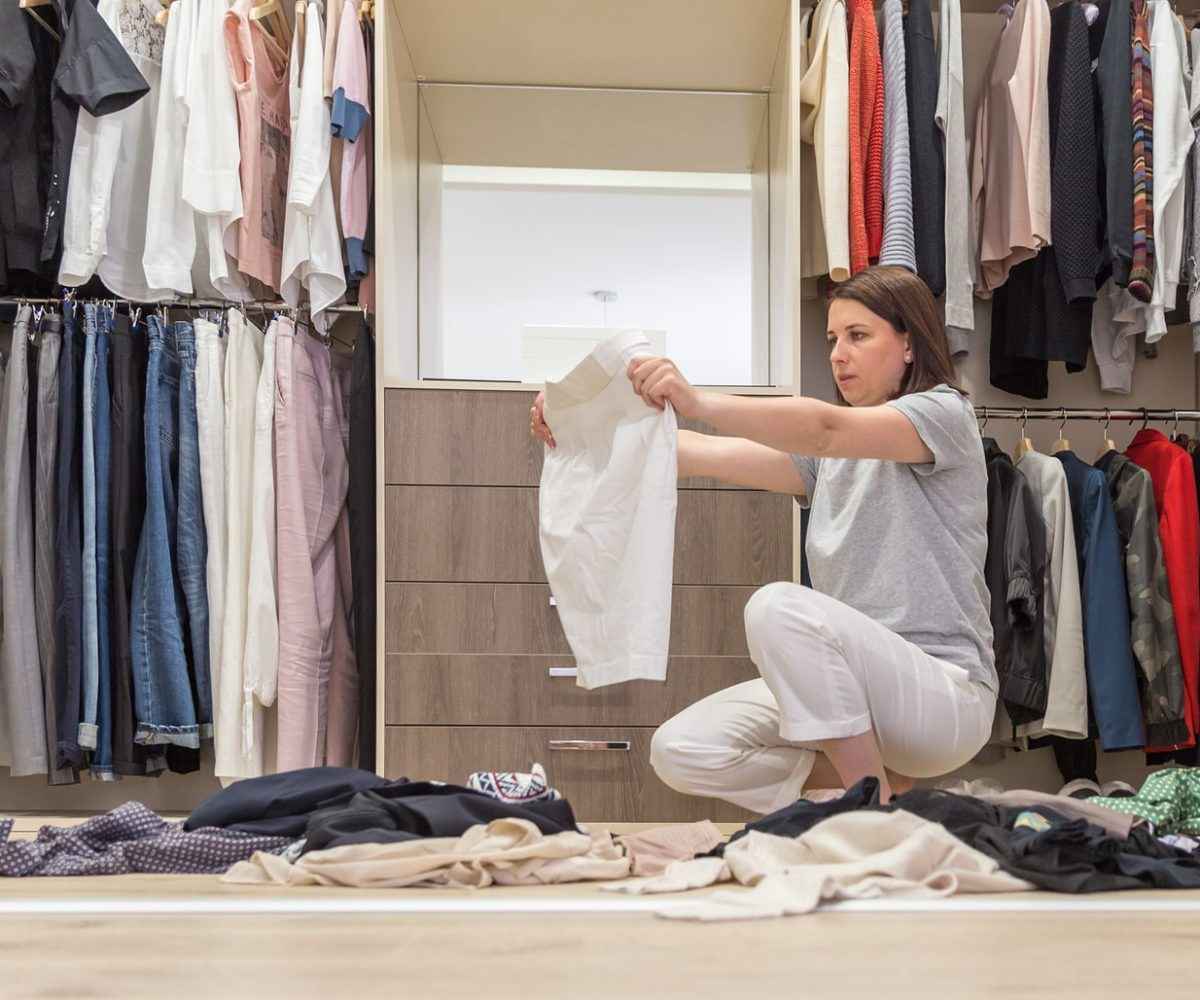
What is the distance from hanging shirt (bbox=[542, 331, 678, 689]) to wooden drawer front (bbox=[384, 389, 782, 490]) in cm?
72

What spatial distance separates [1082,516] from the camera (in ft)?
9.81

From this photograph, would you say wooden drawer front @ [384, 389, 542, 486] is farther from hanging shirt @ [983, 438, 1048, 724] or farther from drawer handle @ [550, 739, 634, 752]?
hanging shirt @ [983, 438, 1048, 724]

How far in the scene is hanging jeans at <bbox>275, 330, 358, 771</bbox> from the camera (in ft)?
9.45

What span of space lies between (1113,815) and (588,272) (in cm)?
232

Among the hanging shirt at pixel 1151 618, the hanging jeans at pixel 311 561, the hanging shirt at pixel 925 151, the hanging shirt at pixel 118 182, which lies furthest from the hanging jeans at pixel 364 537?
the hanging shirt at pixel 1151 618

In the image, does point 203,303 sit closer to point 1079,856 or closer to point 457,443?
point 457,443

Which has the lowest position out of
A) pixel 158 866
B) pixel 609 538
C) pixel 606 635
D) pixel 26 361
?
pixel 158 866

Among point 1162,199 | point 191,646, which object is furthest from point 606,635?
point 1162,199

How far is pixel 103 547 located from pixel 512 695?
3.40ft

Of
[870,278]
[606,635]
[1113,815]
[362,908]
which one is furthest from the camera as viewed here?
[870,278]

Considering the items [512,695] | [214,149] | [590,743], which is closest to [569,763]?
[590,743]

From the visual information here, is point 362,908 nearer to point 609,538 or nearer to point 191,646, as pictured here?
point 609,538

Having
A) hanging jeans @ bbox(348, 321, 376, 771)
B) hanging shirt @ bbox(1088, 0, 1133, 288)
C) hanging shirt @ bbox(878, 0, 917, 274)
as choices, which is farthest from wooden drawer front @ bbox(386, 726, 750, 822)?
hanging shirt @ bbox(1088, 0, 1133, 288)

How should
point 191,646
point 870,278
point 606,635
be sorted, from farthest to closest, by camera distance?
point 191,646 → point 870,278 → point 606,635
